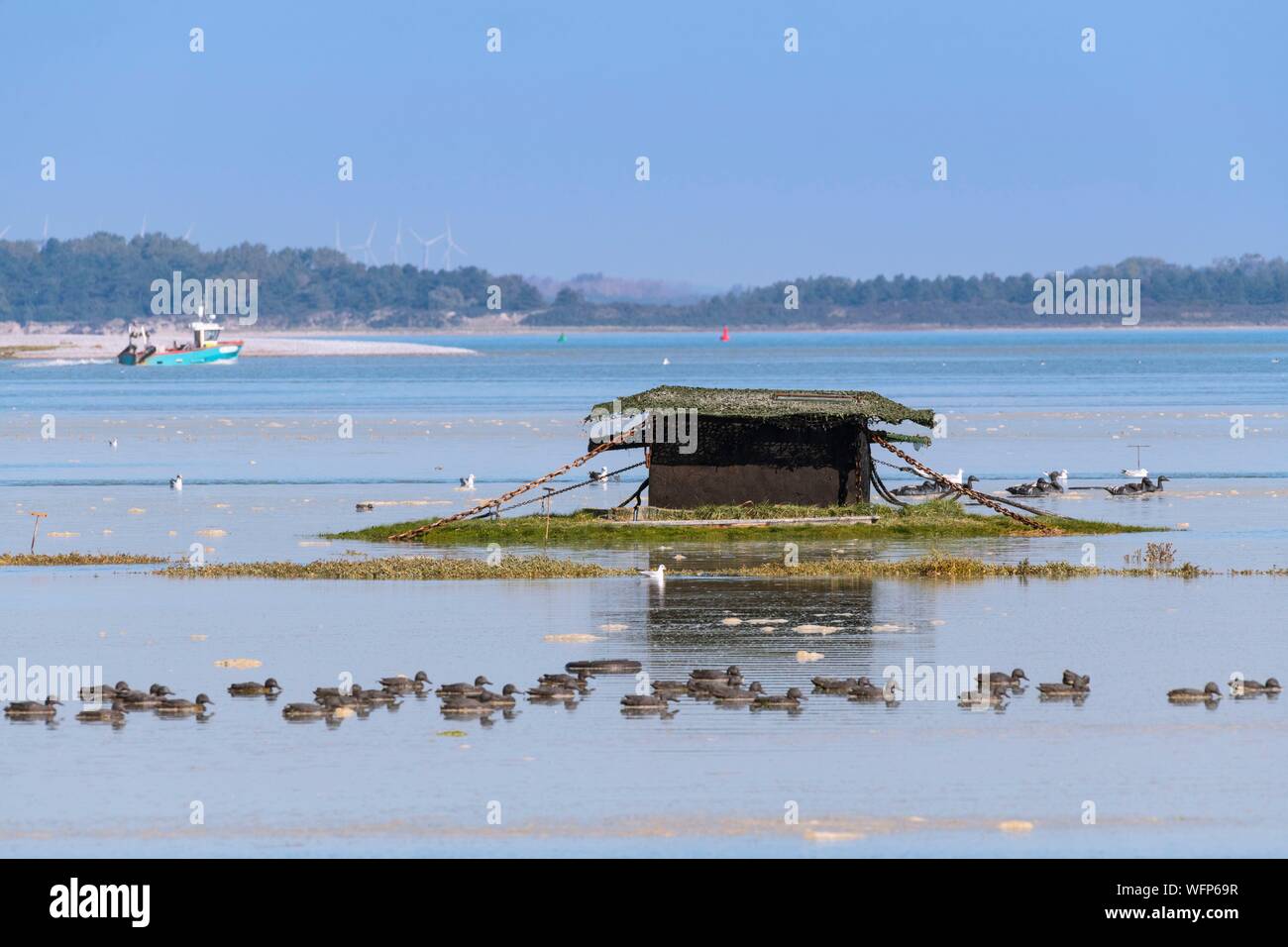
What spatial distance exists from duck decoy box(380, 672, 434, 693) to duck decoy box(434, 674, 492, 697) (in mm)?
521

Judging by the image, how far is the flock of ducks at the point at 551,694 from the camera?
26406 mm

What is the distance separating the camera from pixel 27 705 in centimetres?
2666

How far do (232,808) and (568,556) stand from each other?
2076 centimetres

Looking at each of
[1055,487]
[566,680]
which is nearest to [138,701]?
[566,680]

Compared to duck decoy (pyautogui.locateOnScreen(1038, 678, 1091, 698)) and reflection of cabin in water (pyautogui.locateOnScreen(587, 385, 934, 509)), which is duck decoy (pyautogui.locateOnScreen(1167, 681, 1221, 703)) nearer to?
duck decoy (pyautogui.locateOnScreen(1038, 678, 1091, 698))

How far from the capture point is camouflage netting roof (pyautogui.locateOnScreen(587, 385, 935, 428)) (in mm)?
44625

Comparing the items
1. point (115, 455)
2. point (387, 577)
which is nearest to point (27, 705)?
point (387, 577)

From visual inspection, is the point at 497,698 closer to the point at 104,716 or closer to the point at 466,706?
the point at 466,706

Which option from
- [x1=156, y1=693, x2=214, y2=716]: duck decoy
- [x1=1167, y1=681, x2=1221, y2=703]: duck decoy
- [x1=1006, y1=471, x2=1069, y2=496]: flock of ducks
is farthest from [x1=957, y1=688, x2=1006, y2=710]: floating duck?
[x1=1006, y1=471, x2=1069, y2=496]: flock of ducks

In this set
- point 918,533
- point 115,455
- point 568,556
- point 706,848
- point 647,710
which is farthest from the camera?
point 115,455

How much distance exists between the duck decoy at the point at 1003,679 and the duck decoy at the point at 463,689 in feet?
21.1

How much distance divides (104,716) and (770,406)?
21.4 meters
